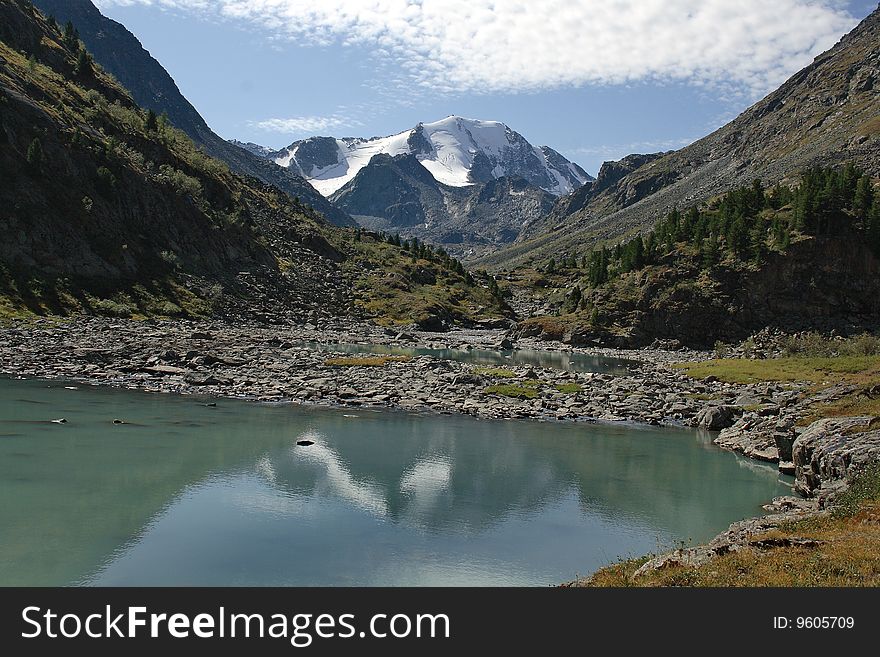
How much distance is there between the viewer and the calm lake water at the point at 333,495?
19344 mm

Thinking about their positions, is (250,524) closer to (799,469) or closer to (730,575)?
(730,575)

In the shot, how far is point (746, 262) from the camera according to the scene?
111 meters

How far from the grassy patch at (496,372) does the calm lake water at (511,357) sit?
29.7ft

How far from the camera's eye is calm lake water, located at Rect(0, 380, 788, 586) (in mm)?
19344

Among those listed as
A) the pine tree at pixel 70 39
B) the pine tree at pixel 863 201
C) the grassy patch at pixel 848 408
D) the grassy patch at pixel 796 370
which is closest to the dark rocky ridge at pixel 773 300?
the pine tree at pixel 863 201

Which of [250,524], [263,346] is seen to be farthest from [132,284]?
[250,524]

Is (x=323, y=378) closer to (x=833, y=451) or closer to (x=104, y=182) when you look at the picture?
(x=833, y=451)

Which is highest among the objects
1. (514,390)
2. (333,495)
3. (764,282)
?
(764,282)

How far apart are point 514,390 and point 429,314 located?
85.1m

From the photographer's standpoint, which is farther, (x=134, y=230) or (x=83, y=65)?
(x=83, y=65)

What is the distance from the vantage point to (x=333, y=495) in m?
27.1

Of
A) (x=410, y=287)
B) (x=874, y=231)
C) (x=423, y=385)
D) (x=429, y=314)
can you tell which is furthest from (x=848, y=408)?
(x=410, y=287)

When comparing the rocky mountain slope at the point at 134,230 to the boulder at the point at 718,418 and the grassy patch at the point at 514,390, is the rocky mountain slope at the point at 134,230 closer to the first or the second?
the grassy patch at the point at 514,390
